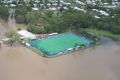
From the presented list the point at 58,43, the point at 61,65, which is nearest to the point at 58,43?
the point at 58,43

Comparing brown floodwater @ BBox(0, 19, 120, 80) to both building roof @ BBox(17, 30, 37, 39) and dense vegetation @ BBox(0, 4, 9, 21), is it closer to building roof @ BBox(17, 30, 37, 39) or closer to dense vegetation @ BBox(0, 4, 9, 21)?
building roof @ BBox(17, 30, 37, 39)

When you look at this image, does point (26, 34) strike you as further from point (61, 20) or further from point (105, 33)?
point (105, 33)

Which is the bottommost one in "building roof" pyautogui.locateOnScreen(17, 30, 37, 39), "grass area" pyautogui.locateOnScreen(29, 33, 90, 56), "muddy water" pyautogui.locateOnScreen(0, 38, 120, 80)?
"muddy water" pyautogui.locateOnScreen(0, 38, 120, 80)

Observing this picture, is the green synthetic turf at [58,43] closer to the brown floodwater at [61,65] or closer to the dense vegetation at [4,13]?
the brown floodwater at [61,65]

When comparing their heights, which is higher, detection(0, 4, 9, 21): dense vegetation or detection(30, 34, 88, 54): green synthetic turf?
detection(0, 4, 9, 21): dense vegetation

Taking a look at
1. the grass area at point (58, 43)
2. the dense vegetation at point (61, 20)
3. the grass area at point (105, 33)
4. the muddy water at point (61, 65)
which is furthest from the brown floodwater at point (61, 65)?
the dense vegetation at point (61, 20)

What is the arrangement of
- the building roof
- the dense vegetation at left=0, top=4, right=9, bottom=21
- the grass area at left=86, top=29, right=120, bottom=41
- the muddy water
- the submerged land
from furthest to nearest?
the dense vegetation at left=0, top=4, right=9, bottom=21 < the grass area at left=86, top=29, right=120, bottom=41 < the building roof < the submerged land < the muddy water

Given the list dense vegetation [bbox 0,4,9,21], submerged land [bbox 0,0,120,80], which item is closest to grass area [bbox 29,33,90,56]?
submerged land [bbox 0,0,120,80]
